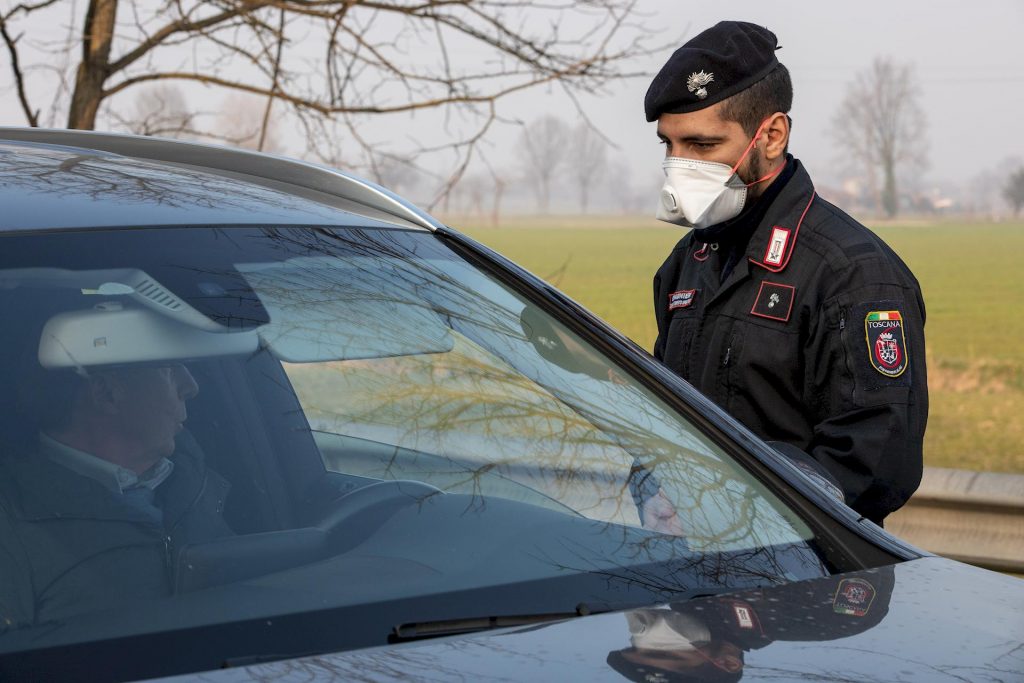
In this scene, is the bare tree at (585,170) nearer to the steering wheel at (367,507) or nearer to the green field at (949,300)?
the green field at (949,300)

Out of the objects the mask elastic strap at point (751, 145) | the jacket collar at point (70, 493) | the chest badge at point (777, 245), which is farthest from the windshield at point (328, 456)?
the mask elastic strap at point (751, 145)

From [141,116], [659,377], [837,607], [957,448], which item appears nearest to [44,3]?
[141,116]

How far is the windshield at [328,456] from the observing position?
1591 millimetres

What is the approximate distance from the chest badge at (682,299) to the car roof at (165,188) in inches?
37.7

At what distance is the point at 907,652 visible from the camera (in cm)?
149

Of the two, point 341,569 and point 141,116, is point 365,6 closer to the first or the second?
point 141,116

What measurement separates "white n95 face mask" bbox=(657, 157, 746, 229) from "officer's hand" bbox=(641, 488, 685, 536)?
3.84 ft

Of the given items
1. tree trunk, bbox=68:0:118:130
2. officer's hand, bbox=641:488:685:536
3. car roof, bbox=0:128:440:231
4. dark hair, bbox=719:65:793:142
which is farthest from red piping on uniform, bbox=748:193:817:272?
tree trunk, bbox=68:0:118:130

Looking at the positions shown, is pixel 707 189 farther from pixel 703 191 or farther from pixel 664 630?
pixel 664 630

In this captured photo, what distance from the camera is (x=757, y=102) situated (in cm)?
290

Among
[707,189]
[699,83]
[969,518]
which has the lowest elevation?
[969,518]

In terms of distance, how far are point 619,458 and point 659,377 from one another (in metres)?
0.20

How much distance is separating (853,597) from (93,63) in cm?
531

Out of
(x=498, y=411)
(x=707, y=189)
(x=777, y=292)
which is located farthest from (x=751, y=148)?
(x=498, y=411)
